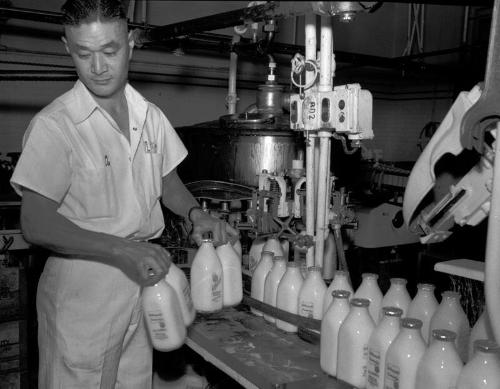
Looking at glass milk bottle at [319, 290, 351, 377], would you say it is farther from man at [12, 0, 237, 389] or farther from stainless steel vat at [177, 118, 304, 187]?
stainless steel vat at [177, 118, 304, 187]

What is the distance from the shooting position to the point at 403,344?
138 centimetres

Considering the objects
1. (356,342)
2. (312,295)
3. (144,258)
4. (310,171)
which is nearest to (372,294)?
(312,295)

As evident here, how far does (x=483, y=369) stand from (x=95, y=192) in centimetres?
131

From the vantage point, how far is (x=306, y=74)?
7.29ft

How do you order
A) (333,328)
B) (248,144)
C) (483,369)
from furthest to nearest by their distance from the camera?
(248,144) < (333,328) < (483,369)

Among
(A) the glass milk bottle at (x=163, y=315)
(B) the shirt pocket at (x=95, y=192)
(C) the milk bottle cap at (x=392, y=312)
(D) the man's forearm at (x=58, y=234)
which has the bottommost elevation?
(A) the glass milk bottle at (x=163, y=315)

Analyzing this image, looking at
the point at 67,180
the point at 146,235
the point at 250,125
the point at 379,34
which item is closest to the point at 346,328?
the point at 146,235

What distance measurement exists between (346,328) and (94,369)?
3.10 feet

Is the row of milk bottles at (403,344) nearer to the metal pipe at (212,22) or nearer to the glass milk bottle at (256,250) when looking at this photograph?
the glass milk bottle at (256,250)

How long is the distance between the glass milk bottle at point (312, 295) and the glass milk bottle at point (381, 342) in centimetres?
45

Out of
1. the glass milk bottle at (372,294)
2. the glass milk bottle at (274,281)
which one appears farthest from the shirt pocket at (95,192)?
the glass milk bottle at (372,294)

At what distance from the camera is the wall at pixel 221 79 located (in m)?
4.12

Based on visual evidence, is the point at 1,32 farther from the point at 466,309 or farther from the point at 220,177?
the point at 466,309

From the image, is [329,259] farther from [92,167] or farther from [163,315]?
[92,167]
